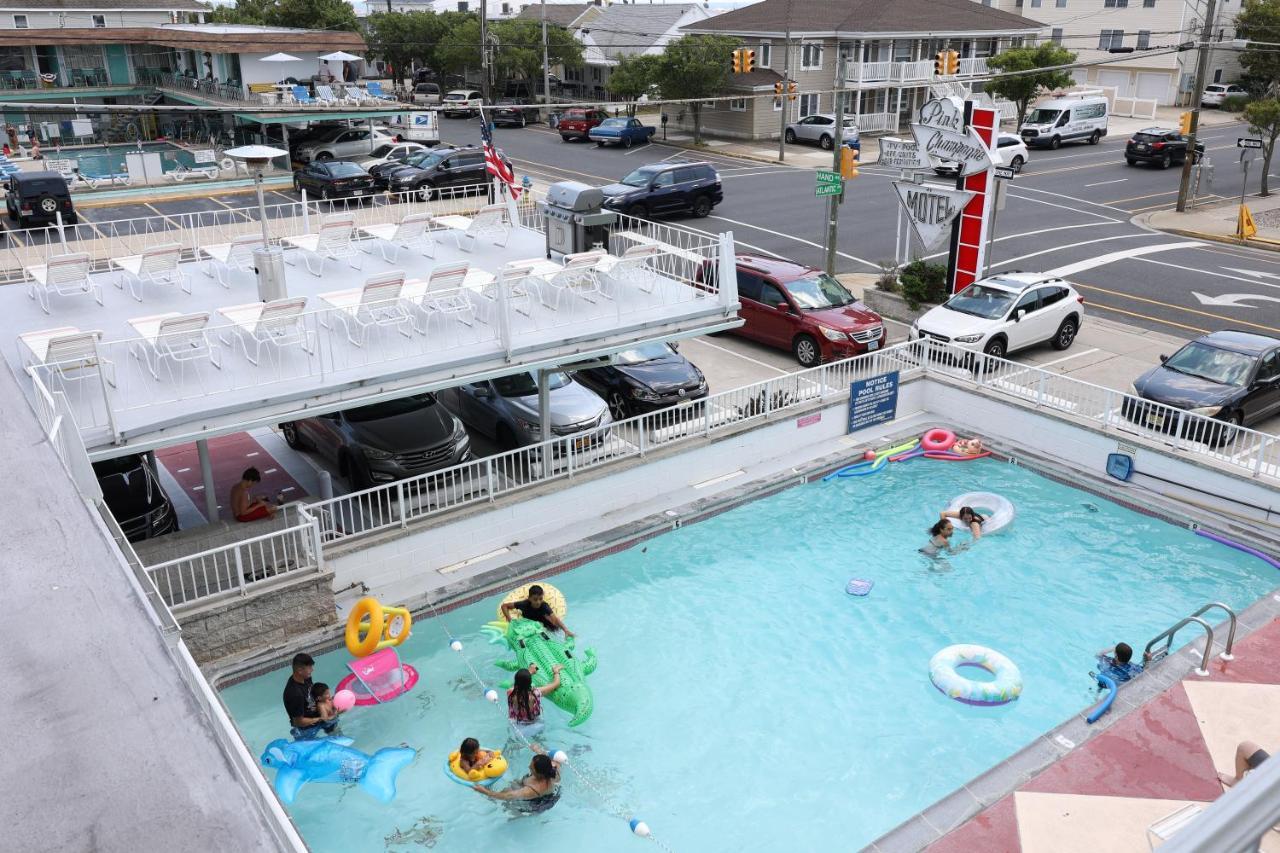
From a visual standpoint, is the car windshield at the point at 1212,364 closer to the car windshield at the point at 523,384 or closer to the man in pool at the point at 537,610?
the car windshield at the point at 523,384

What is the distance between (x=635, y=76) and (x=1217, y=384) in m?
37.8

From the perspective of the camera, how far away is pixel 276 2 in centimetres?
7112

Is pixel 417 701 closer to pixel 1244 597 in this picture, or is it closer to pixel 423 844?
pixel 423 844

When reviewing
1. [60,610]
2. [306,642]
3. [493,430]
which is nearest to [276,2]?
[493,430]

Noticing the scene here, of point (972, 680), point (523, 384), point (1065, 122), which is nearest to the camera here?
point (972, 680)

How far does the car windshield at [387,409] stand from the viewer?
1557cm

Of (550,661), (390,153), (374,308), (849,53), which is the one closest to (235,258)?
(374,308)

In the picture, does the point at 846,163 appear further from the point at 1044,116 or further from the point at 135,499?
the point at 1044,116

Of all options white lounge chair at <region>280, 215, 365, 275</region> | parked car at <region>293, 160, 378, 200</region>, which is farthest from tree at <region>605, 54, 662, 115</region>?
white lounge chair at <region>280, 215, 365, 275</region>

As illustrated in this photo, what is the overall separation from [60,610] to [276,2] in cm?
7461

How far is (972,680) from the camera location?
1214 cm

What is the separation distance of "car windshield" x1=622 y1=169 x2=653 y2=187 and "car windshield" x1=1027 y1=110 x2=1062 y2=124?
25.3 m

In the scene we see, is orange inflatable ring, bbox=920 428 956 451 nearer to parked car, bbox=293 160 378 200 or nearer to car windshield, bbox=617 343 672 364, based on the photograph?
car windshield, bbox=617 343 672 364

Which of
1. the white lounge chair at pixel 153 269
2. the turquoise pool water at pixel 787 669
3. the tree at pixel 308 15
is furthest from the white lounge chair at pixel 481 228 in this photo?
the tree at pixel 308 15
